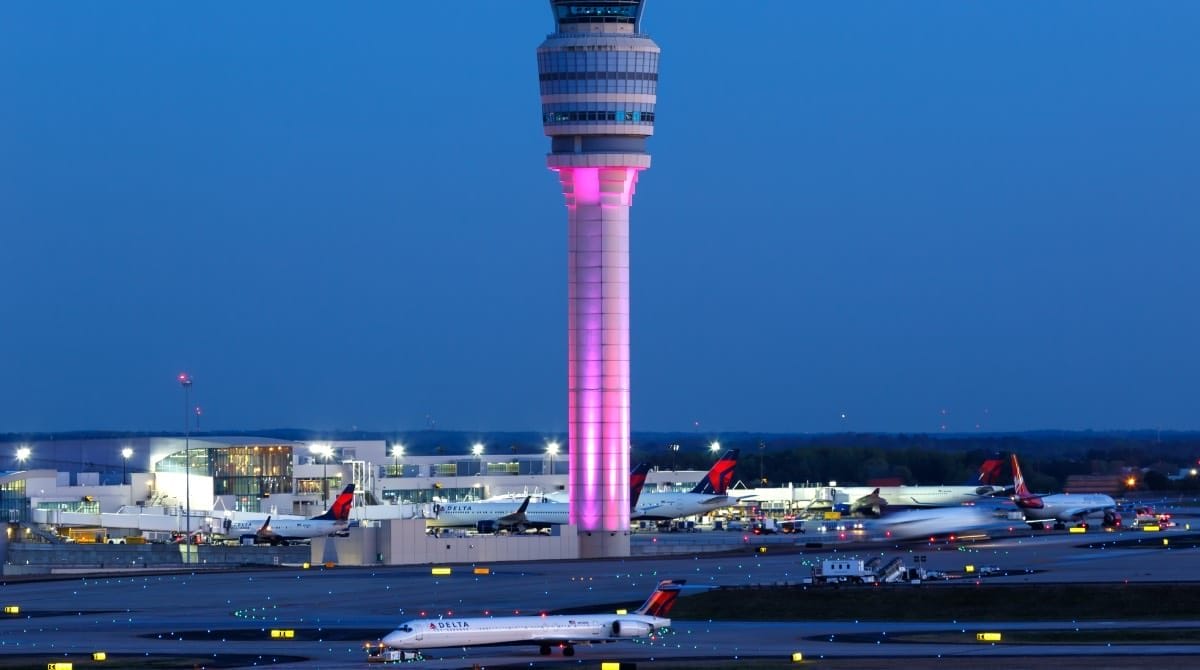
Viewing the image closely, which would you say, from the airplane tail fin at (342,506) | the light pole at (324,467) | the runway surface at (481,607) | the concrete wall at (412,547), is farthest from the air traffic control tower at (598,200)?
the light pole at (324,467)

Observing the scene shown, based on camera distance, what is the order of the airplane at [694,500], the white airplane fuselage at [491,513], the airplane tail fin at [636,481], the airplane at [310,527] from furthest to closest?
the airplane at [694,500] < the white airplane fuselage at [491,513] < the airplane tail fin at [636,481] < the airplane at [310,527]

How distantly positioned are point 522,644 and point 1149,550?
67375mm

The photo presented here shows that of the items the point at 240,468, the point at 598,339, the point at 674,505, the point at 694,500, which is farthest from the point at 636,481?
the point at 240,468

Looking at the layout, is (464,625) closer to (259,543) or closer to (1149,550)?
(1149,550)

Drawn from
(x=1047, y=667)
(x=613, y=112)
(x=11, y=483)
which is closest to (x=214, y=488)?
(x=11, y=483)

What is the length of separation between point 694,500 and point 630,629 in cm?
10682

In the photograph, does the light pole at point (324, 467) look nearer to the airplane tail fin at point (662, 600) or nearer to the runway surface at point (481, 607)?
the runway surface at point (481, 607)

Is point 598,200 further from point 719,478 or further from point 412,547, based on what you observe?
point 719,478

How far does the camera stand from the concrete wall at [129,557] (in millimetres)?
145125

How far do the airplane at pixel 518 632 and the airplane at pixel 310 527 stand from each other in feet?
264

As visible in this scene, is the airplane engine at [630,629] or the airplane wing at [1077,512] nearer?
the airplane engine at [630,629]

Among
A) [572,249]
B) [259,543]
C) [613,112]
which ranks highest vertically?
[613,112]

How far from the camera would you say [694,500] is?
190 metres

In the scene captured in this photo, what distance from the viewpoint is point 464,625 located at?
80.9 m
